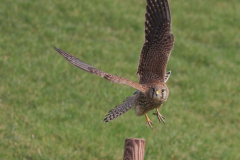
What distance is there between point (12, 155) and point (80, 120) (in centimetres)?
190

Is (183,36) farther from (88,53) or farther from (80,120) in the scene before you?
(80,120)

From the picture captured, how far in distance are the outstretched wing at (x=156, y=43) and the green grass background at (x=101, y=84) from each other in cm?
227

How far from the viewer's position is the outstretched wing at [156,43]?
5.64m

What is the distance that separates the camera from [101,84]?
31.4 ft

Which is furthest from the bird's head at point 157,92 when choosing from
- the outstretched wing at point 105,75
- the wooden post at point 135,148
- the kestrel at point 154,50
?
the wooden post at point 135,148

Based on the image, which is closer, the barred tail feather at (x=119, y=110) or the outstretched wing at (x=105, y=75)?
the outstretched wing at (x=105, y=75)

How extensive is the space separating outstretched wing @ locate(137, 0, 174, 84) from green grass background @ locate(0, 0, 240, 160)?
227cm

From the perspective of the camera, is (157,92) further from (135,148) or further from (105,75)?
(135,148)

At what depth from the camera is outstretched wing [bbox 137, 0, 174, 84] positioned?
5.64 metres

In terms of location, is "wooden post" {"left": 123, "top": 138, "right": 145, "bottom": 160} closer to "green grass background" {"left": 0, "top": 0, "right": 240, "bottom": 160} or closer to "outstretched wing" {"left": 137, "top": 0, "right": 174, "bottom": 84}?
"outstretched wing" {"left": 137, "top": 0, "right": 174, "bottom": 84}

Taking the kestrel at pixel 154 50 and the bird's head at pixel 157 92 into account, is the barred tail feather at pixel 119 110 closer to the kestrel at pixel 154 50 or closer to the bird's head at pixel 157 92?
the kestrel at pixel 154 50

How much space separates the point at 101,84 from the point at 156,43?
4.05m

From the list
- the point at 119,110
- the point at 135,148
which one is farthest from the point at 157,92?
the point at 135,148

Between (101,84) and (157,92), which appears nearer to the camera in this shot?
(157,92)
